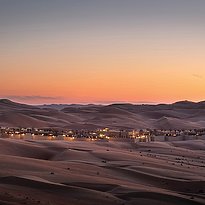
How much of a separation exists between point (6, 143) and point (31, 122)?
60.1m

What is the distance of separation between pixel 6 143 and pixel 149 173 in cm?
1247

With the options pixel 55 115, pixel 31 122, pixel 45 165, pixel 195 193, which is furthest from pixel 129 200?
pixel 55 115

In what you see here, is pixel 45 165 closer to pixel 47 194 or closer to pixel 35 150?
pixel 47 194

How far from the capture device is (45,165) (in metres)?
19.3

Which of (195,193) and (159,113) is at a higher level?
(159,113)

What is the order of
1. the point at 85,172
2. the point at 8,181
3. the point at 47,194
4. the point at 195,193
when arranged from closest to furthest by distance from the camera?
the point at 47,194 → the point at 8,181 → the point at 195,193 → the point at 85,172

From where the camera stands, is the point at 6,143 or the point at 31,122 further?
the point at 31,122

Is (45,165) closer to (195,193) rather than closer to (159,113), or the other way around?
(195,193)

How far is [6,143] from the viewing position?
28312mm

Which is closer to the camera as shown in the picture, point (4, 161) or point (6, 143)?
point (4, 161)

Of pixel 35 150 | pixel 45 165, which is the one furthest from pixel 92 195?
pixel 35 150

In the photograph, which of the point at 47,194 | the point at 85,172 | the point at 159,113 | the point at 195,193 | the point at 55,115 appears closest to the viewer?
the point at 47,194

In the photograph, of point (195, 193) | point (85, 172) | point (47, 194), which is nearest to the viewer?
point (47, 194)

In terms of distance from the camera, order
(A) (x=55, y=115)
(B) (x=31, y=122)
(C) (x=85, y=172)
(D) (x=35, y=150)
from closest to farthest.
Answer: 1. (C) (x=85, y=172)
2. (D) (x=35, y=150)
3. (B) (x=31, y=122)
4. (A) (x=55, y=115)
